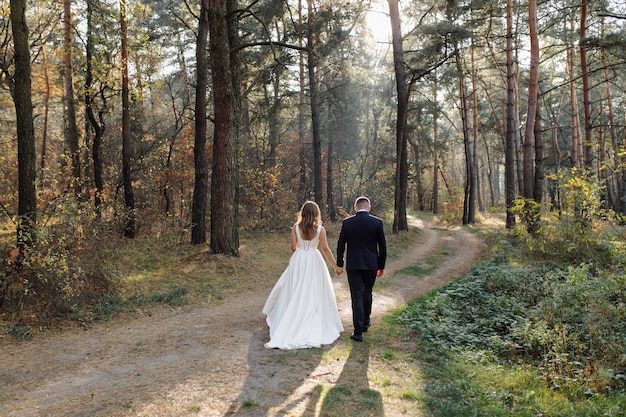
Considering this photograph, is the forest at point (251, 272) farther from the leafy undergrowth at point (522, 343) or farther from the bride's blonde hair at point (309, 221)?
the bride's blonde hair at point (309, 221)

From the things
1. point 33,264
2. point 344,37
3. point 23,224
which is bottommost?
point 33,264

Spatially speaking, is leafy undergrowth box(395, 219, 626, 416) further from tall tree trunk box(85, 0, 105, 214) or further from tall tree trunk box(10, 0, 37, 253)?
tall tree trunk box(85, 0, 105, 214)

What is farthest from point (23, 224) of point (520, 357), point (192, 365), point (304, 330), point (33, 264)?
point (520, 357)

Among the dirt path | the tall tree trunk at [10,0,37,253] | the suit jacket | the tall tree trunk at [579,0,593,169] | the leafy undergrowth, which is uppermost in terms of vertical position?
the tall tree trunk at [579,0,593,169]

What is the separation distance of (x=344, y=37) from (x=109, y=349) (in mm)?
16173

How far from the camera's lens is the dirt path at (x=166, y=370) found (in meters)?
4.07

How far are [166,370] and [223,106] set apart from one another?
305 inches

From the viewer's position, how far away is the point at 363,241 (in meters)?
6.28

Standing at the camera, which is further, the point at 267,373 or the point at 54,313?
the point at 54,313

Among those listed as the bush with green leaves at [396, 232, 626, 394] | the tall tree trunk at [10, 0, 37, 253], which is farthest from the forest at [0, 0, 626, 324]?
the bush with green leaves at [396, 232, 626, 394]

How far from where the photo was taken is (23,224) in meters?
7.00

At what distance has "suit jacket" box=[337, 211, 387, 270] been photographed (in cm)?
623

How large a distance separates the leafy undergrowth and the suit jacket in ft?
5.05

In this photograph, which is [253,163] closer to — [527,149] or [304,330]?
[527,149]
